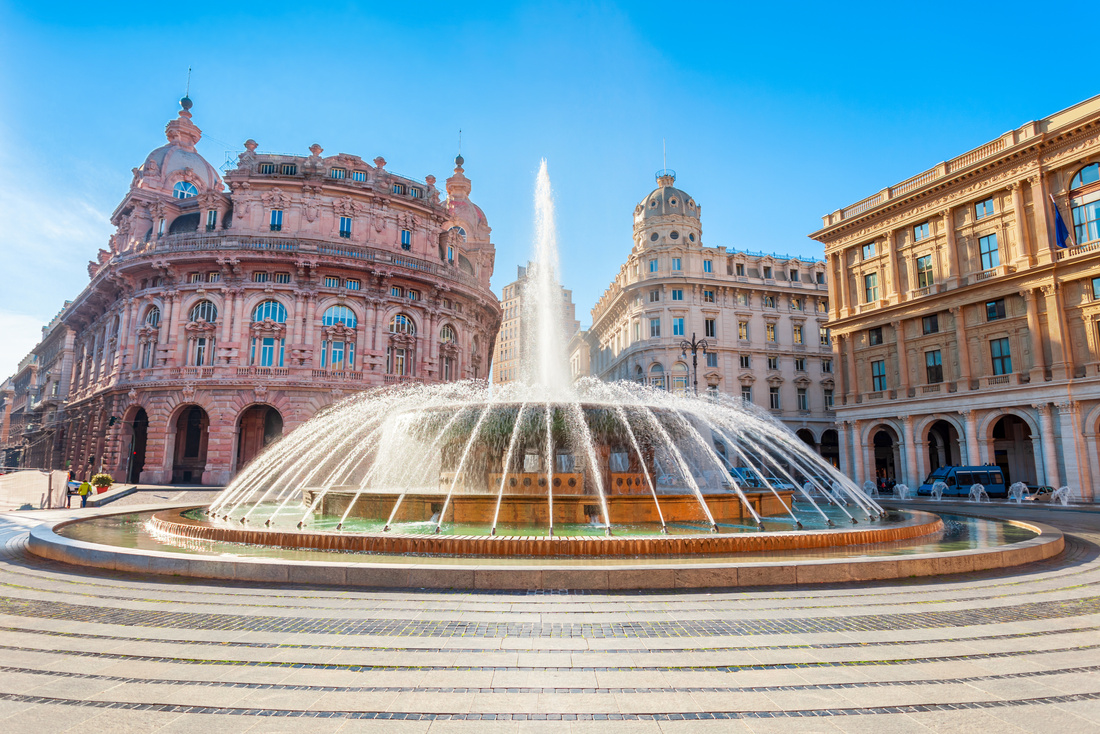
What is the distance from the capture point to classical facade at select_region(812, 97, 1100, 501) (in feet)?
92.1

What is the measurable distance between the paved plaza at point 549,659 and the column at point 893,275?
32.7m

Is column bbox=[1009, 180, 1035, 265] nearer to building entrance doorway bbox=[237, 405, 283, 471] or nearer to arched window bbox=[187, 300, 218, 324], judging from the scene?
building entrance doorway bbox=[237, 405, 283, 471]

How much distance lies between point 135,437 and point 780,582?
147 ft

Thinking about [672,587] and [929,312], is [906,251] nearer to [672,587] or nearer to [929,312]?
[929,312]

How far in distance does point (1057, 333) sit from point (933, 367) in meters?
6.90

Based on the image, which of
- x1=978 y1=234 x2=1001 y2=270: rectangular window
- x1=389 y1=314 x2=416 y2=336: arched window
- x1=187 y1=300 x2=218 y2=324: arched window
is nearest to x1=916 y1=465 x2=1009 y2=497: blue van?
x1=978 y1=234 x2=1001 y2=270: rectangular window

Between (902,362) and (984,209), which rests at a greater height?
(984,209)

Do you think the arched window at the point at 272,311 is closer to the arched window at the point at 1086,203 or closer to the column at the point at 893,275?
the column at the point at 893,275

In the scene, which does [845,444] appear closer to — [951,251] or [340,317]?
[951,251]

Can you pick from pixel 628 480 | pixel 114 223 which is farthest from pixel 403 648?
pixel 114 223

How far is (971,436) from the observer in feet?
105

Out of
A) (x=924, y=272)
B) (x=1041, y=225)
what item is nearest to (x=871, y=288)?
(x=924, y=272)

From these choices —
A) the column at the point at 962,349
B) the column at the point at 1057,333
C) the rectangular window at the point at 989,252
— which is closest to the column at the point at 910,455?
the column at the point at 962,349

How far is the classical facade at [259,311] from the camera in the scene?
37.0 metres
